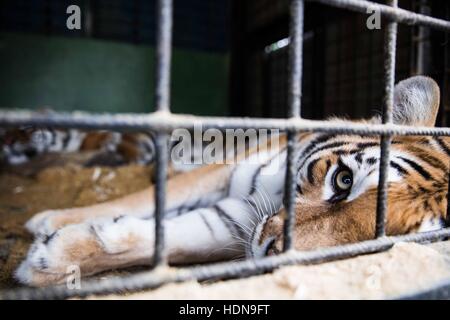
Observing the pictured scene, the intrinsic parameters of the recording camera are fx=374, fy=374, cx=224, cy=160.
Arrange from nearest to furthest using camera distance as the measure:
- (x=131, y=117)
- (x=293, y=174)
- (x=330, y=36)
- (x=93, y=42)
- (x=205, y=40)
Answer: (x=131, y=117) → (x=293, y=174) → (x=330, y=36) → (x=93, y=42) → (x=205, y=40)

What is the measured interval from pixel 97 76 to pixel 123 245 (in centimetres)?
379

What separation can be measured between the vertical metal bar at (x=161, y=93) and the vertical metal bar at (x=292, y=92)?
0.62 ft

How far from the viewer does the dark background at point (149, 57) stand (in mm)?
3219

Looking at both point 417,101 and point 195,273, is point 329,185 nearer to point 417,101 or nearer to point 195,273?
point 417,101

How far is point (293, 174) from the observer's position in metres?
0.57

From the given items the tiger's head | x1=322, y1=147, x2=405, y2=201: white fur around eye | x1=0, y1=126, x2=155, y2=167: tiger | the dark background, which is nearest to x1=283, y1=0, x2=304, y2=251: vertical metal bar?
the tiger's head

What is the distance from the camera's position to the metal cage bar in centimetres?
44

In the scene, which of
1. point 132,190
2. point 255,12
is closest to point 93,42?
point 255,12

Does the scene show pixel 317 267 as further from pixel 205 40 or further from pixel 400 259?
pixel 205 40

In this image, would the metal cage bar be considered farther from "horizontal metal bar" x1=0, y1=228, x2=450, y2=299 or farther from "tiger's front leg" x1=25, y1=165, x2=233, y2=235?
"tiger's front leg" x1=25, y1=165, x2=233, y2=235

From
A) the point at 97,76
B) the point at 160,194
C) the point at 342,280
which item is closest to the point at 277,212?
the point at 342,280

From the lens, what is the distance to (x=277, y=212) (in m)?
0.94
